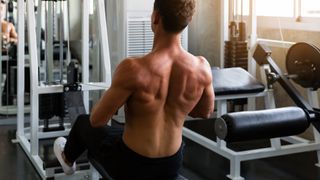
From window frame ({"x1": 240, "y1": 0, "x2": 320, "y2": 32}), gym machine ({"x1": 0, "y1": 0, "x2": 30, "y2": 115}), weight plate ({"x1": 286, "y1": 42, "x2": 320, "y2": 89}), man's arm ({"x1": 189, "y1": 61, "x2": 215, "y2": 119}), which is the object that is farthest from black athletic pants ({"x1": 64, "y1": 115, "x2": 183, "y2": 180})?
gym machine ({"x1": 0, "y1": 0, "x2": 30, "y2": 115})

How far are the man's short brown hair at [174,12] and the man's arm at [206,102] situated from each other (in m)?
0.27

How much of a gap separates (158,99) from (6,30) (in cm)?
339

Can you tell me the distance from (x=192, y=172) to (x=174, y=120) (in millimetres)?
1457

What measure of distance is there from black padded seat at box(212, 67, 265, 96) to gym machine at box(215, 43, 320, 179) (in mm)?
125

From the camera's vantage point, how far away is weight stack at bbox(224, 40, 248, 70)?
4379 mm

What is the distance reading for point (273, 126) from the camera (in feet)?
7.73

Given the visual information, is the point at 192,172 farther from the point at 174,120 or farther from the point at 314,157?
the point at 174,120

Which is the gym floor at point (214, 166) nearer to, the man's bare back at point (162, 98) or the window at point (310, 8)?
the window at point (310, 8)

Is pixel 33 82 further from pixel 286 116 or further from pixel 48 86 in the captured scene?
pixel 286 116

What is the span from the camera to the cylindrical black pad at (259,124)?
2264 mm

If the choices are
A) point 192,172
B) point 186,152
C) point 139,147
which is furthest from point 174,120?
point 186,152

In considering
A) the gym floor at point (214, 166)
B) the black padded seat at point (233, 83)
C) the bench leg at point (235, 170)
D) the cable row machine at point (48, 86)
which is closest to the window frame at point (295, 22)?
the black padded seat at point (233, 83)

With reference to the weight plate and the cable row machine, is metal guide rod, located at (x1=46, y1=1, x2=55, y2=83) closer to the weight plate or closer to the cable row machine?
the cable row machine

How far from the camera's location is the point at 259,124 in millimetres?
2309
